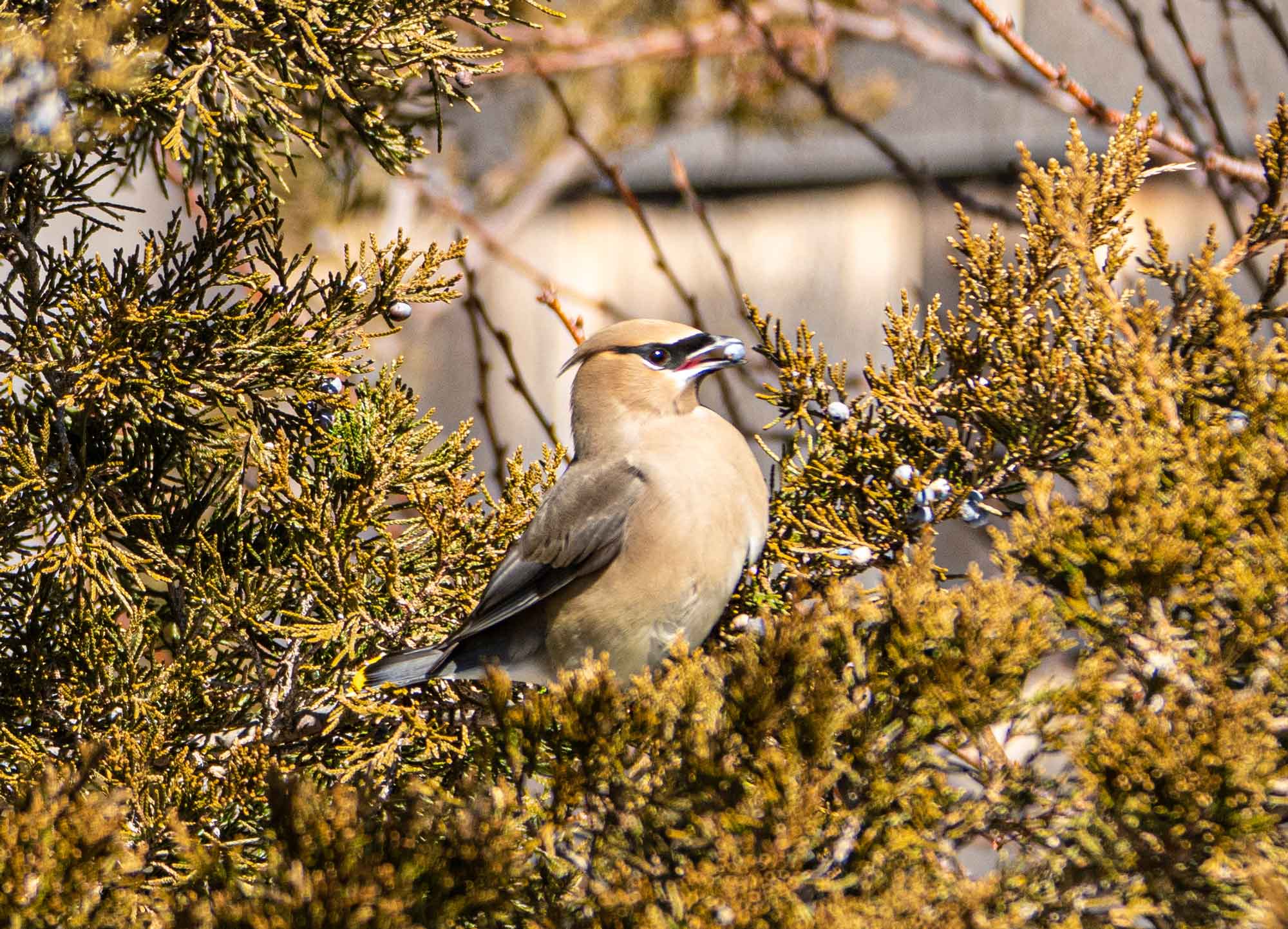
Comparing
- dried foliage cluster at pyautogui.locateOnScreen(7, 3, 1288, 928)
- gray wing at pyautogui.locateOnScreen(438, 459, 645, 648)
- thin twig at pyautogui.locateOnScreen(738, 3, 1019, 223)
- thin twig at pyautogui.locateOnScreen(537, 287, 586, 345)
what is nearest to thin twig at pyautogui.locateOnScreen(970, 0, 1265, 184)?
thin twig at pyautogui.locateOnScreen(738, 3, 1019, 223)

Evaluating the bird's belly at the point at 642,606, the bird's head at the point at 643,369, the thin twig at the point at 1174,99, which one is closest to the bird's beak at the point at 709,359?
the bird's head at the point at 643,369

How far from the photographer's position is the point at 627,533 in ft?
7.57

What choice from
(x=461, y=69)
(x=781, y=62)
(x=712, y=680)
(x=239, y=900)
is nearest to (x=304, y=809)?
(x=239, y=900)

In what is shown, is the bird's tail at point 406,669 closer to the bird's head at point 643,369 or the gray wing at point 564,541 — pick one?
the gray wing at point 564,541

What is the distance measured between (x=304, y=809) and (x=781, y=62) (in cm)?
235

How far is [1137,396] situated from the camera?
→ 5.61 ft

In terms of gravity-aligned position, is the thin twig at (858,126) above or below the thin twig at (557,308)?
above

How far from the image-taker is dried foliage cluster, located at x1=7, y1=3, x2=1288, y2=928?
1.42 meters

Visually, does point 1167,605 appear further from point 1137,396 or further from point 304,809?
point 304,809

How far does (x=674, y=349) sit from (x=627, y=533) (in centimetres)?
38

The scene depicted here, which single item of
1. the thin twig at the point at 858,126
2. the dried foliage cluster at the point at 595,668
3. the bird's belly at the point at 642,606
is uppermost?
the thin twig at the point at 858,126

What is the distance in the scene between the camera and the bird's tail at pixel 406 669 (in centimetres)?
206

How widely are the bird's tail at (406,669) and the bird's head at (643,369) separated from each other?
0.62 m

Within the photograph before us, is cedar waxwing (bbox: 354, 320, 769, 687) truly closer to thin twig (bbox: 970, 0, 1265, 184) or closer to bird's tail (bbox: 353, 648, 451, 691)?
bird's tail (bbox: 353, 648, 451, 691)
